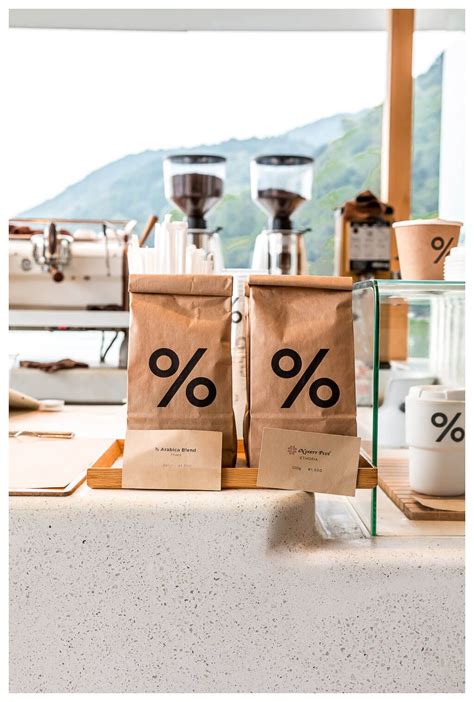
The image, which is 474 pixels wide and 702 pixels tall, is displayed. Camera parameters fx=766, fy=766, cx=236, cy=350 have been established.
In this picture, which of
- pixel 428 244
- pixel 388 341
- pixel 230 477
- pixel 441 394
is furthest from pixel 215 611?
pixel 388 341

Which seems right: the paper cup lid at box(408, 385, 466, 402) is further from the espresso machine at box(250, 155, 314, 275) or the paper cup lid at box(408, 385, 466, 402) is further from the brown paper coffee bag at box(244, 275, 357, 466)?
the espresso machine at box(250, 155, 314, 275)

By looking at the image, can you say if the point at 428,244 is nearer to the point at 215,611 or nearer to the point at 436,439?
the point at 436,439

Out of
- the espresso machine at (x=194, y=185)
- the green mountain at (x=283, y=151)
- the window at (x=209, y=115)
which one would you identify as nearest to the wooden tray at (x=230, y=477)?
the espresso machine at (x=194, y=185)

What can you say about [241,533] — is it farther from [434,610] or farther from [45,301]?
[45,301]

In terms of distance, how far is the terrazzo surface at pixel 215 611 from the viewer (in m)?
1.12

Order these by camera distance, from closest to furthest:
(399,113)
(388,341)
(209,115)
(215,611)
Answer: (215,611), (388,341), (399,113), (209,115)

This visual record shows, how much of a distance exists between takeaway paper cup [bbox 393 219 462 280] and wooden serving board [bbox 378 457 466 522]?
0.39 meters

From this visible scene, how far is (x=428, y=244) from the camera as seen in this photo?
55.6 inches

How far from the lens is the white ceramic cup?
1315 mm

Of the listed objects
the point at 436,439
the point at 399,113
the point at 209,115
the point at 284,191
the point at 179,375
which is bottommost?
the point at 436,439

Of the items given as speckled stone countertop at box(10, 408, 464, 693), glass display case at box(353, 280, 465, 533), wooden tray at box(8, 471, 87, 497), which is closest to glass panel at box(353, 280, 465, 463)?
glass display case at box(353, 280, 465, 533)

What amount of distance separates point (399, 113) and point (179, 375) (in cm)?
314

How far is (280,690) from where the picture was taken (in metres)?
1.13

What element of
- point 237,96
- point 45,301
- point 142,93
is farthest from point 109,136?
point 45,301
